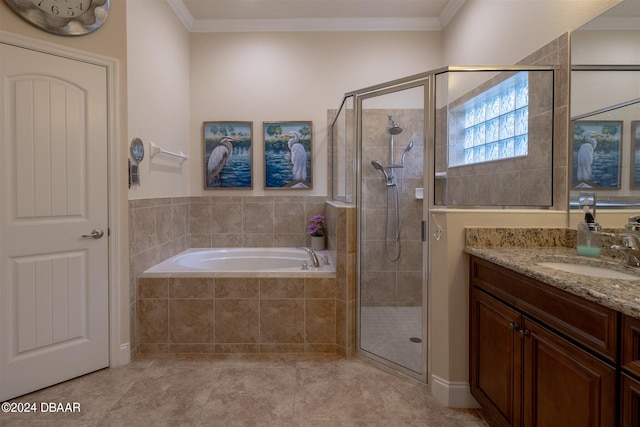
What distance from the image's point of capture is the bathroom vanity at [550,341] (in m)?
0.95

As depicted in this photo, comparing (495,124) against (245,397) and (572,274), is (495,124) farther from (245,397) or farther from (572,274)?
(245,397)

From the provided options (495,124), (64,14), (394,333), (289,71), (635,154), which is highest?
(289,71)

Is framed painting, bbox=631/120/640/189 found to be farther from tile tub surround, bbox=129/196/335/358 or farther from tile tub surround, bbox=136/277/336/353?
Answer: tile tub surround, bbox=129/196/335/358

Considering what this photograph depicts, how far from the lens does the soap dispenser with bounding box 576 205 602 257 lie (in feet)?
5.12

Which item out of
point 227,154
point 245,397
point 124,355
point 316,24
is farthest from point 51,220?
point 316,24

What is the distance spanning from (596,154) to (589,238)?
1.44ft

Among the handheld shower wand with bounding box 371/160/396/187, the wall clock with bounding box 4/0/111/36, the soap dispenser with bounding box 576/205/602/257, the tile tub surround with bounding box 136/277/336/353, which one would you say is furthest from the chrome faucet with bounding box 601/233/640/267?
the wall clock with bounding box 4/0/111/36

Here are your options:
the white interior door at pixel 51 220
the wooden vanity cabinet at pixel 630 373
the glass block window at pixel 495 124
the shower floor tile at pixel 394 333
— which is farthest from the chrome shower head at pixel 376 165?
the white interior door at pixel 51 220

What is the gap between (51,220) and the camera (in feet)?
6.73

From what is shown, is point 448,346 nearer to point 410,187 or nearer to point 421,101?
point 410,187

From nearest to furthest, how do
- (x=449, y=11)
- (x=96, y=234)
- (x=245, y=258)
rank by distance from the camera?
(x=96, y=234), (x=449, y=11), (x=245, y=258)

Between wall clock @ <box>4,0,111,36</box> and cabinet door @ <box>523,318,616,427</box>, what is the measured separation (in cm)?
297

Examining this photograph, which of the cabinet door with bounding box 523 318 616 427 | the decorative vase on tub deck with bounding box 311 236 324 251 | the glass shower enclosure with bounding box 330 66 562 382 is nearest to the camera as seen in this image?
the cabinet door with bounding box 523 318 616 427

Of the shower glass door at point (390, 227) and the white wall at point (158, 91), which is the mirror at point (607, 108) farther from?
the white wall at point (158, 91)
